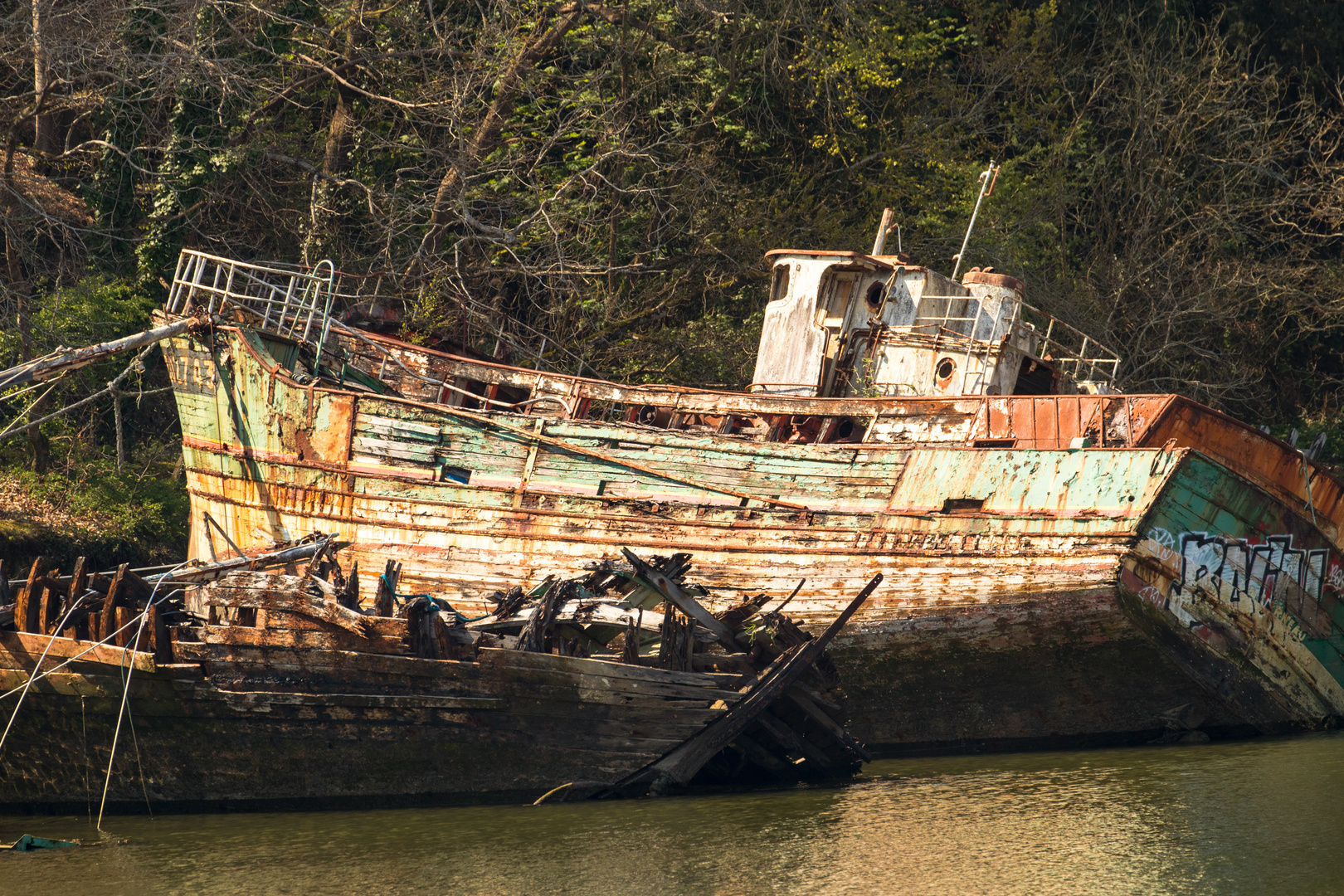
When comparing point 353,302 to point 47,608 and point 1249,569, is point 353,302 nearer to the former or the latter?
point 47,608

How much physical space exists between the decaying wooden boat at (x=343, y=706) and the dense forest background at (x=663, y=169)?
9.28 metres

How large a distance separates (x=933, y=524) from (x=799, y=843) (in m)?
4.63

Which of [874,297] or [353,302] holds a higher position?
[874,297]

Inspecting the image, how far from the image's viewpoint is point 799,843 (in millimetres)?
8414

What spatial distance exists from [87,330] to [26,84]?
7276 mm

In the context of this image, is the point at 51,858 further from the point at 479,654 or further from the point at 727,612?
the point at 727,612

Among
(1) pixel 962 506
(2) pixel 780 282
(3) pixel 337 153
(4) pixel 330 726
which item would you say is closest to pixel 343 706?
(4) pixel 330 726

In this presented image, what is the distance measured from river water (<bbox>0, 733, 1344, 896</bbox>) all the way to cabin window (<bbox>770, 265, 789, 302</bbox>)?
23.7 ft

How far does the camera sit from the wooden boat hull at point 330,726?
9.48 m

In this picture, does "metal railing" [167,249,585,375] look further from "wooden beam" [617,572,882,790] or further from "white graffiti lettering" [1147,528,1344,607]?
"white graffiti lettering" [1147,528,1344,607]

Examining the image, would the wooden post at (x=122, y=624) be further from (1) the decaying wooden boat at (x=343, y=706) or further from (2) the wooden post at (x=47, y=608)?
(2) the wooden post at (x=47, y=608)

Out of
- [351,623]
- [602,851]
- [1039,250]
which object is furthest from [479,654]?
[1039,250]

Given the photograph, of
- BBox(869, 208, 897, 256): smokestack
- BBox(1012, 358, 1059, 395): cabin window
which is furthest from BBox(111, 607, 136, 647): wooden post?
BBox(1012, 358, 1059, 395): cabin window

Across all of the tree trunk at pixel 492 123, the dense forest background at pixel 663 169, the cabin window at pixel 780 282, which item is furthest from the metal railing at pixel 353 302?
the cabin window at pixel 780 282
